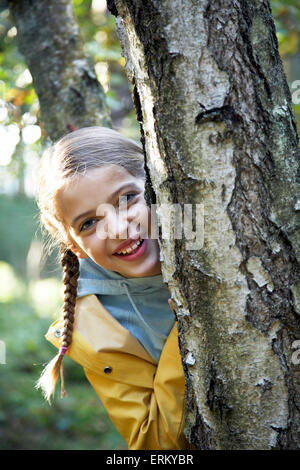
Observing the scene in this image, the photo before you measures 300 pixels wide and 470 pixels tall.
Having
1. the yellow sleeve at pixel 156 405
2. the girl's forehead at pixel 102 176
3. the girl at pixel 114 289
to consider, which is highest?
the girl's forehead at pixel 102 176

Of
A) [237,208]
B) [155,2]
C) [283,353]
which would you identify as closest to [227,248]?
[237,208]

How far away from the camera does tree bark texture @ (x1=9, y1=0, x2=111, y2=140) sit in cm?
242

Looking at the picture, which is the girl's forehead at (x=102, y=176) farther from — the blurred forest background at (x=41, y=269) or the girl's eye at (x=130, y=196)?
the blurred forest background at (x=41, y=269)

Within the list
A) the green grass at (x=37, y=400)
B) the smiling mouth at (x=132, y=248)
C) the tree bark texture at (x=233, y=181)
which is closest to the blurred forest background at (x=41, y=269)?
the green grass at (x=37, y=400)

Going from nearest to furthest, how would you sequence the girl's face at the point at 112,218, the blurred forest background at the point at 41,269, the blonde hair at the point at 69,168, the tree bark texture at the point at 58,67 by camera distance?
the girl's face at the point at 112,218 → the blonde hair at the point at 69,168 → the tree bark texture at the point at 58,67 → the blurred forest background at the point at 41,269

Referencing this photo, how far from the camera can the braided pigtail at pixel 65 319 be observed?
191 cm

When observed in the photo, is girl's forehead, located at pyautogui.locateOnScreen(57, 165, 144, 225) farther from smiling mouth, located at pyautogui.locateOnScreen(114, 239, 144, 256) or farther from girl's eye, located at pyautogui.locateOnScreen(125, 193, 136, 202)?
smiling mouth, located at pyautogui.locateOnScreen(114, 239, 144, 256)

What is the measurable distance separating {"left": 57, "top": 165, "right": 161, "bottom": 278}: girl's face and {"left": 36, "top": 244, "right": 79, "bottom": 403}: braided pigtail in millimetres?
326

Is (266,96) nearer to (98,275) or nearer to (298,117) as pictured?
(98,275)

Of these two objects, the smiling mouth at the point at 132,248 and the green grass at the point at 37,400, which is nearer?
the smiling mouth at the point at 132,248

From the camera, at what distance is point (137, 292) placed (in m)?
2.00

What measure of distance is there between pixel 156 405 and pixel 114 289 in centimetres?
53

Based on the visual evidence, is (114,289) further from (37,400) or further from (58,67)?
(37,400)

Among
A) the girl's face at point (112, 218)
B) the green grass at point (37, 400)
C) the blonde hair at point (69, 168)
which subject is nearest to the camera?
the girl's face at point (112, 218)
